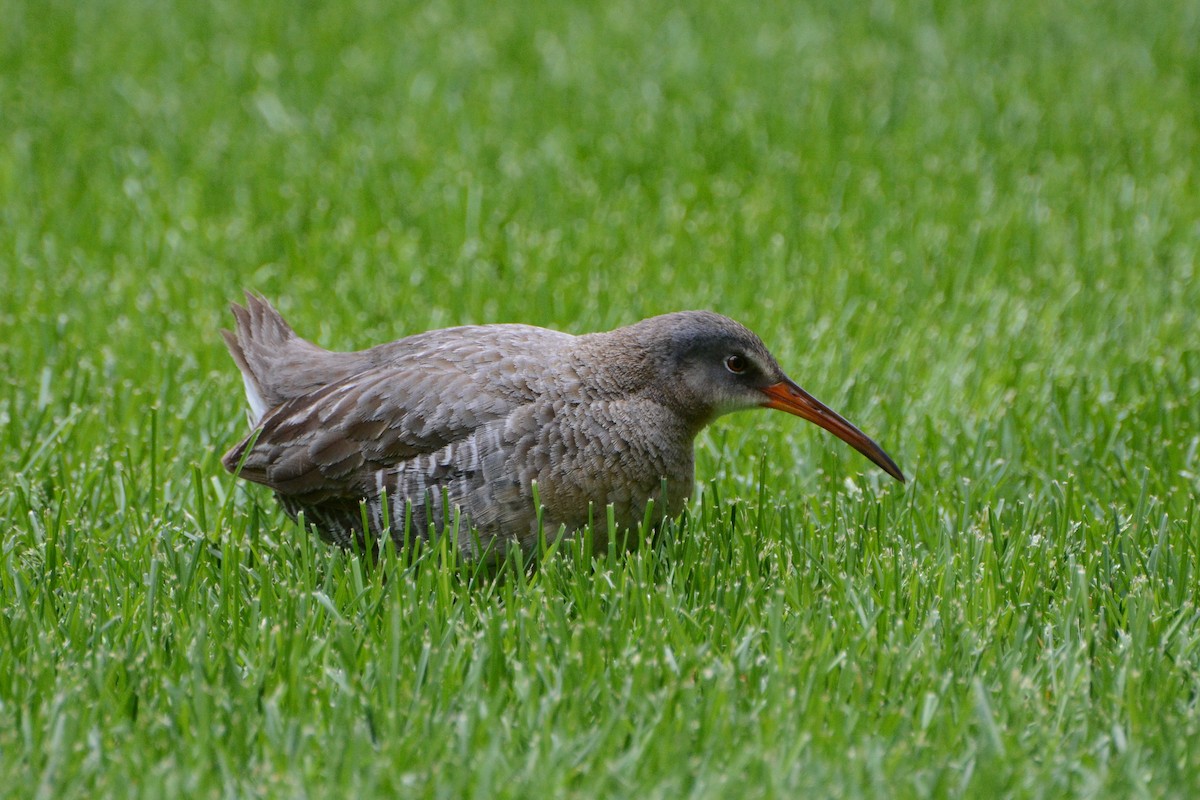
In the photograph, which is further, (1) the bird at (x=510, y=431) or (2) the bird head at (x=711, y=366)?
(2) the bird head at (x=711, y=366)

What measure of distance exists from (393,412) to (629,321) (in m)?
2.01

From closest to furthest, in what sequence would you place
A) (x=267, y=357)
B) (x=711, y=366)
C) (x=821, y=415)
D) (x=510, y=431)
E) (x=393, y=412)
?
(x=510, y=431)
(x=393, y=412)
(x=711, y=366)
(x=821, y=415)
(x=267, y=357)

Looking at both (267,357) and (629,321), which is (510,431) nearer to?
(267,357)

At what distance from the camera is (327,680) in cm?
337

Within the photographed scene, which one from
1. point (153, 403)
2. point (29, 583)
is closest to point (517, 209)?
point (153, 403)

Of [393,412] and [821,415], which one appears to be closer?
[393,412]

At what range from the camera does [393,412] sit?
414 cm

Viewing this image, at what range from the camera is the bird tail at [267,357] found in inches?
179

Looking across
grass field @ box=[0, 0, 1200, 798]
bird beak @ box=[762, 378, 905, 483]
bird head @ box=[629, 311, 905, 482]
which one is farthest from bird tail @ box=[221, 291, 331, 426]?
bird beak @ box=[762, 378, 905, 483]

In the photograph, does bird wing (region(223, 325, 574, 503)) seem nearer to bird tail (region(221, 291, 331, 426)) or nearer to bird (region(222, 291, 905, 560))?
Result: bird (region(222, 291, 905, 560))

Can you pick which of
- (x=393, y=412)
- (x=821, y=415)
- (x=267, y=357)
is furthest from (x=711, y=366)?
(x=267, y=357)

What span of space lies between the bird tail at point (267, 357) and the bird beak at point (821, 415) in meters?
1.40

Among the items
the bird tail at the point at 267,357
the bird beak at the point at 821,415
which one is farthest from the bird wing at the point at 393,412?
the bird beak at the point at 821,415

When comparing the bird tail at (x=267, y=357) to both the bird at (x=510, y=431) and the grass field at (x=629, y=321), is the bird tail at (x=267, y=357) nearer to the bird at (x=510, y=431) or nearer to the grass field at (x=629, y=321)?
the bird at (x=510, y=431)
